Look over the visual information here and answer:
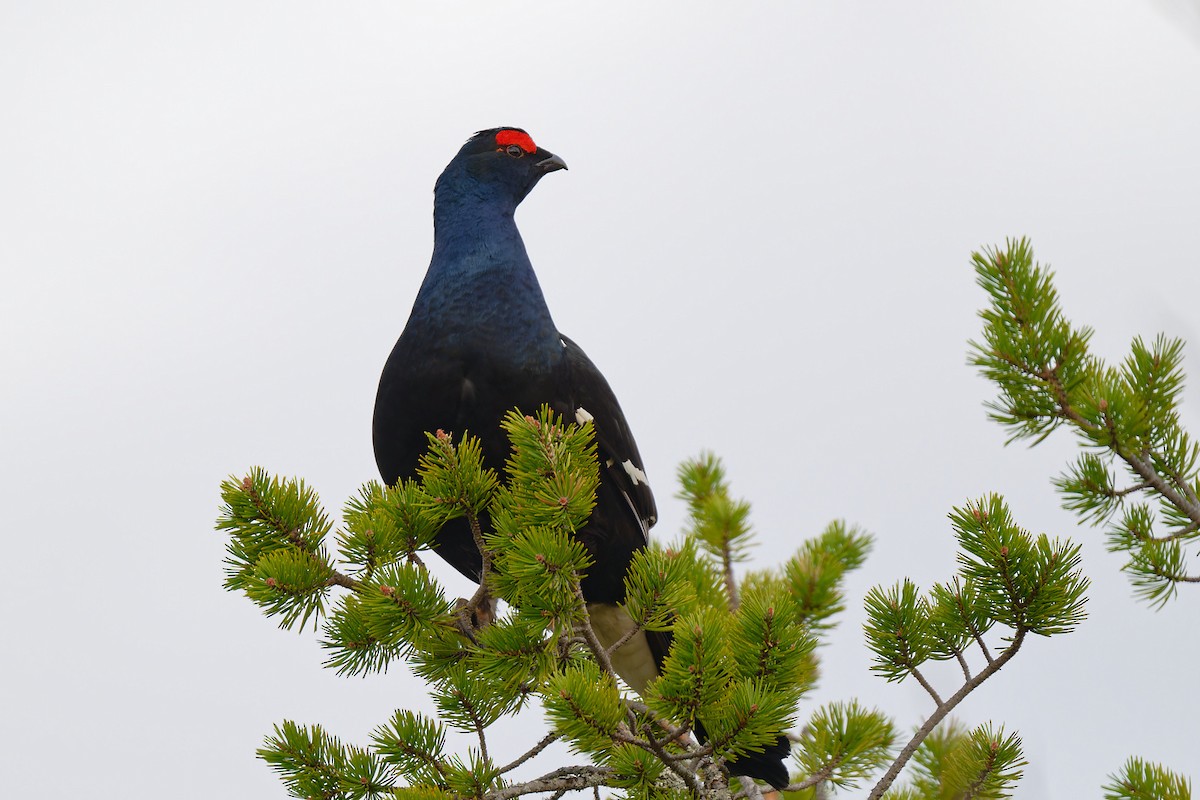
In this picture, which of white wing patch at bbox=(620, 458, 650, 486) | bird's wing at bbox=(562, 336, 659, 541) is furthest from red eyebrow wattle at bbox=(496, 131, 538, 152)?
white wing patch at bbox=(620, 458, 650, 486)

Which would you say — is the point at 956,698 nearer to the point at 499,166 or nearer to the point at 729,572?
the point at 729,572

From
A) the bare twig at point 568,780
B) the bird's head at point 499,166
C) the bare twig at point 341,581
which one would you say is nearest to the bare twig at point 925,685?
the bare twig at point 568,780

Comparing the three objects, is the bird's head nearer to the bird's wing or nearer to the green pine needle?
the bird's wing

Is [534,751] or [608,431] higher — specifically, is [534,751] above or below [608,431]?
below

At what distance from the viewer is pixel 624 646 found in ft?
15.0

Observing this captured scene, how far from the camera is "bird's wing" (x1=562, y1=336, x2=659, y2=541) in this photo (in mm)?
4328

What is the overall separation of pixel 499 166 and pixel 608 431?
1.48 meters

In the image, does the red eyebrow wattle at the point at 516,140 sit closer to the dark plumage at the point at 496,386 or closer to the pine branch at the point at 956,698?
the dark plumage at the point at 496,386

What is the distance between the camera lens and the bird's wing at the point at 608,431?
433 cm

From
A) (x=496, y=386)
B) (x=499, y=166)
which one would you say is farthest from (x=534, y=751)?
(x=499, y=166)

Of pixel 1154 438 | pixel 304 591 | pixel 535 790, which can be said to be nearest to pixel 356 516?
pixel 304 591

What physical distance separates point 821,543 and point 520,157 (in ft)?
7.27

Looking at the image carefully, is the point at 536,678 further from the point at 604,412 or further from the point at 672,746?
the point at 604,412

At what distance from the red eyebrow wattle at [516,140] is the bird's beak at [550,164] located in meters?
0.07
